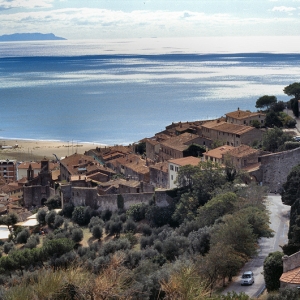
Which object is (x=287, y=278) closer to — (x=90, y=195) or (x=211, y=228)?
(x=211, y=228)

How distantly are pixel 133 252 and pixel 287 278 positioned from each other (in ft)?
26.8

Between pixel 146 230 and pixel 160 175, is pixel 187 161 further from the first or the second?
pixel 146 230

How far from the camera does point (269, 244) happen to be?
21906 mm

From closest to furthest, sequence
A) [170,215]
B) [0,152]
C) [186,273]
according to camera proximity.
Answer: [186,273] → [170,215] → [0,152]

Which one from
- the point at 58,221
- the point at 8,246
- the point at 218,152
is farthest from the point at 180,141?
the point at 8,246

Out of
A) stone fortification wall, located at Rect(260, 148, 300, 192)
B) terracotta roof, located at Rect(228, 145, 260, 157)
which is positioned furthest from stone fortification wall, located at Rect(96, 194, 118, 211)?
stone fortification wall, located at Rect(260, 148, 300, 192)

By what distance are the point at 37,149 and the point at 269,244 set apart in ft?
126

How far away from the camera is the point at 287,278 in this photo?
15.6 metres

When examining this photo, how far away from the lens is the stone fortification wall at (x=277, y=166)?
29969 mm

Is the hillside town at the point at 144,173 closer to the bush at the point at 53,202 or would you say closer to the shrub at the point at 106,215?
the bush at the point at 53,202

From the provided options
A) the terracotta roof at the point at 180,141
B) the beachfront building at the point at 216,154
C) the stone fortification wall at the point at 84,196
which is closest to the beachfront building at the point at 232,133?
the terracotta roof at the point at 180,141

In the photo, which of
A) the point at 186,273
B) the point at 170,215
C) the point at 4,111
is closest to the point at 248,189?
the point at 170,215

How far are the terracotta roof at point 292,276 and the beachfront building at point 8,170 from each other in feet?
108

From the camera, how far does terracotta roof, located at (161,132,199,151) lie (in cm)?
3778
